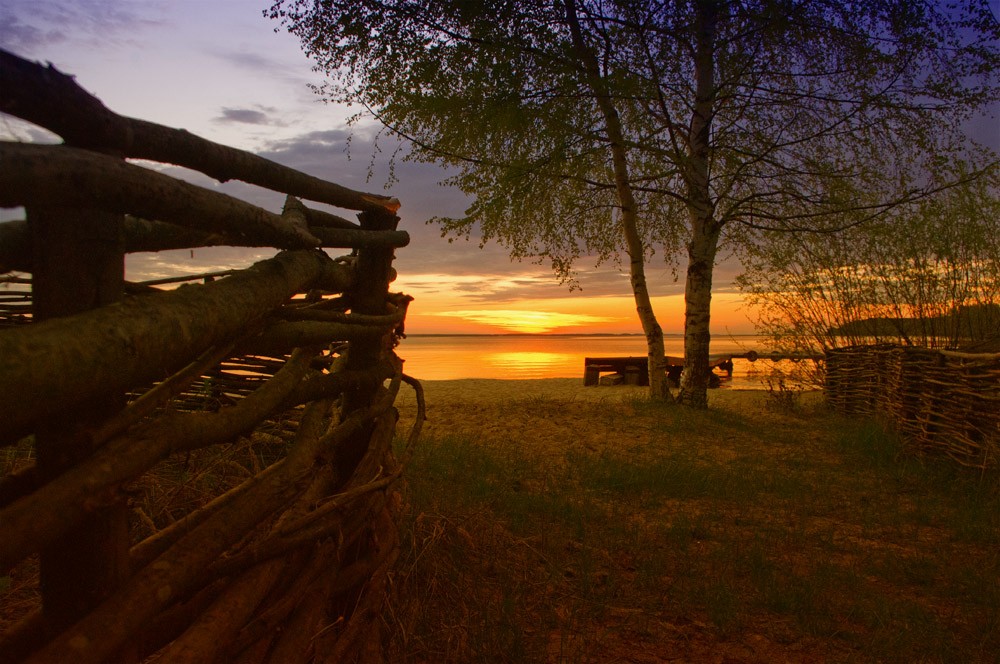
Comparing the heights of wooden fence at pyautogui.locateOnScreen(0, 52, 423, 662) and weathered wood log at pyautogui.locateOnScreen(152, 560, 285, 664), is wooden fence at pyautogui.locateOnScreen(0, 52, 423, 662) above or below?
above

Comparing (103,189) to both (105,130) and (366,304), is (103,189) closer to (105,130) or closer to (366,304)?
(105,130)

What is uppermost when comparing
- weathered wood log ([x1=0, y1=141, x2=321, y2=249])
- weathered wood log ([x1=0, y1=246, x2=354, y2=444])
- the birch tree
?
the birch tree

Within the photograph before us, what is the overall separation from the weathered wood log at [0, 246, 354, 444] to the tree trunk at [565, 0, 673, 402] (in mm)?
7477

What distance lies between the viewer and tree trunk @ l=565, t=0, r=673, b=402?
314 inches

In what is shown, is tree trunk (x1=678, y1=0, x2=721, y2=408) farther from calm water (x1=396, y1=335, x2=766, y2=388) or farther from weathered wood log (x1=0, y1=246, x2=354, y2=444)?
weathered wood log (x1=0, y1=246, x2=354, y2=444)

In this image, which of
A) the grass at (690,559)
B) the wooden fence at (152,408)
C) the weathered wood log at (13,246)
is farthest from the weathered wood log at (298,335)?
the grass at (690,559)

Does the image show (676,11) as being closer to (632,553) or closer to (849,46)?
(849,46)

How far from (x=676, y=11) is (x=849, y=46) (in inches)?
97.0

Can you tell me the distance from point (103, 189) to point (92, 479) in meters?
0.48

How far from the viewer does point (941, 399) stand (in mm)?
4945

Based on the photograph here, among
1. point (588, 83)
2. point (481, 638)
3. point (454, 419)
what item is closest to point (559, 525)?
point (481, 638)

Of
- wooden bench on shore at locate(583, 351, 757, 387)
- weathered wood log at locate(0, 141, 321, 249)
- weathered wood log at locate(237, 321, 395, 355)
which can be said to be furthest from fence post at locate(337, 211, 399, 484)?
wooden bench on shore at locate(583, 351, 757, 387)

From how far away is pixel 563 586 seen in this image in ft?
8.13

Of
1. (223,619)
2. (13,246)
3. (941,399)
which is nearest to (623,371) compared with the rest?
(941,399)
